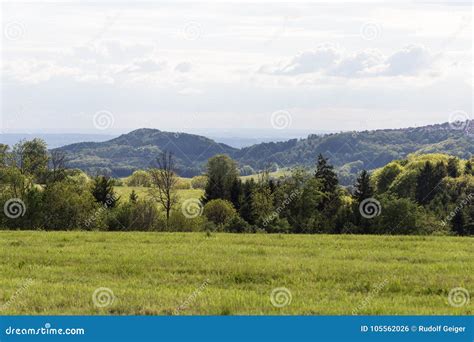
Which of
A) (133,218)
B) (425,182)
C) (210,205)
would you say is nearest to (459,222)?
(210,205)

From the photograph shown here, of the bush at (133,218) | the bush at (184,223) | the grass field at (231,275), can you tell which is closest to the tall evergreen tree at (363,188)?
the bush at (184,223)

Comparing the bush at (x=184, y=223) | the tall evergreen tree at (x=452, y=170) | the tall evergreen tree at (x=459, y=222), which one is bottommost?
the tall evergreen tree at (x=459, y=222)

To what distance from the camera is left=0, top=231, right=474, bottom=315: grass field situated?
1166 centimetres

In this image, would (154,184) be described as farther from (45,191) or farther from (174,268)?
(174,268)

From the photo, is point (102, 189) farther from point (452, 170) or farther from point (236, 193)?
point (452, 170)

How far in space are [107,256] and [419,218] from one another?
54.0 m

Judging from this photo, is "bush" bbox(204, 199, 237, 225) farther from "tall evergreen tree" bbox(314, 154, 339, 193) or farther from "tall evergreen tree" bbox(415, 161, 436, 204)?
"tall evergreen tree" bbox(415, 161, 436, 204)

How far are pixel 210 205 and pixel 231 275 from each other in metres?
76.3

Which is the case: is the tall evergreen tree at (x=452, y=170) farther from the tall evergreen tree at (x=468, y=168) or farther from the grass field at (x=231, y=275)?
the grass field at (x=231, y=275)

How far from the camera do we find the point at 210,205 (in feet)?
298

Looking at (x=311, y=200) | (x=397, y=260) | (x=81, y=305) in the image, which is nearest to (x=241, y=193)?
(x=311, y=200)

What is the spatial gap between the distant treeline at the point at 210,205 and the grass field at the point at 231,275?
104 feet

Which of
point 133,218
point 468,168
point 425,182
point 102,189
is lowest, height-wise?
point 133,218

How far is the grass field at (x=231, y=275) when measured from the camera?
1166cm
